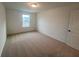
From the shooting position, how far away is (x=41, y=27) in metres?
4.59

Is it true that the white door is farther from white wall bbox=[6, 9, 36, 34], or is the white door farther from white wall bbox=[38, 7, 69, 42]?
white wall bbox=[6, 9, 36, 34]

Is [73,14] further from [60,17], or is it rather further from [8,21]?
[8,21]

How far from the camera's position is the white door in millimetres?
2643

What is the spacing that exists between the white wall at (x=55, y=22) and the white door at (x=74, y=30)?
0.80ft

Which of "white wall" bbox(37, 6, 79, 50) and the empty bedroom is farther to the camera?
"white wall" bbox(37, 6, 79, 50)

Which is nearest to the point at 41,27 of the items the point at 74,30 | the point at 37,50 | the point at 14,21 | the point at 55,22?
the point at 55,22

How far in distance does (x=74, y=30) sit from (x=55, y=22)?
1113 mm

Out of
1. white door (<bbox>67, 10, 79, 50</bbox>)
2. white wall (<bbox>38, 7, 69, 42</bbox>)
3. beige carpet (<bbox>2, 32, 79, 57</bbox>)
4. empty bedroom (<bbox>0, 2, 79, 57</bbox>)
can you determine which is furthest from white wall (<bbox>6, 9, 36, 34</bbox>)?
white door (<bbox>67, 10, 79, 50</bbox>)

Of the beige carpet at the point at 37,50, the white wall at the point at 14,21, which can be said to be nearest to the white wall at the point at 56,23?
the beige carpet at the point at 37,50

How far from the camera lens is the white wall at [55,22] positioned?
317 centimetres

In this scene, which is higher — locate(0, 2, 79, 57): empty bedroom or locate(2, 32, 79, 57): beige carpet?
locate(0, 2, 79, 57): empty bedroom

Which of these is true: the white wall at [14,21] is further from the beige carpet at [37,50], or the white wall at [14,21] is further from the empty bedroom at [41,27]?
the beige carpet at [37,50]

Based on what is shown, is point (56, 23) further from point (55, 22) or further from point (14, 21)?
point (14, 21)

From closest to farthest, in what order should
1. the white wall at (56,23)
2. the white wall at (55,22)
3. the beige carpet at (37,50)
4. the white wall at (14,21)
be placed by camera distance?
the beige carpet at (37,50)
the white wall at (56,23)
the white wall at (55,22)
the white wall at (14,21)
